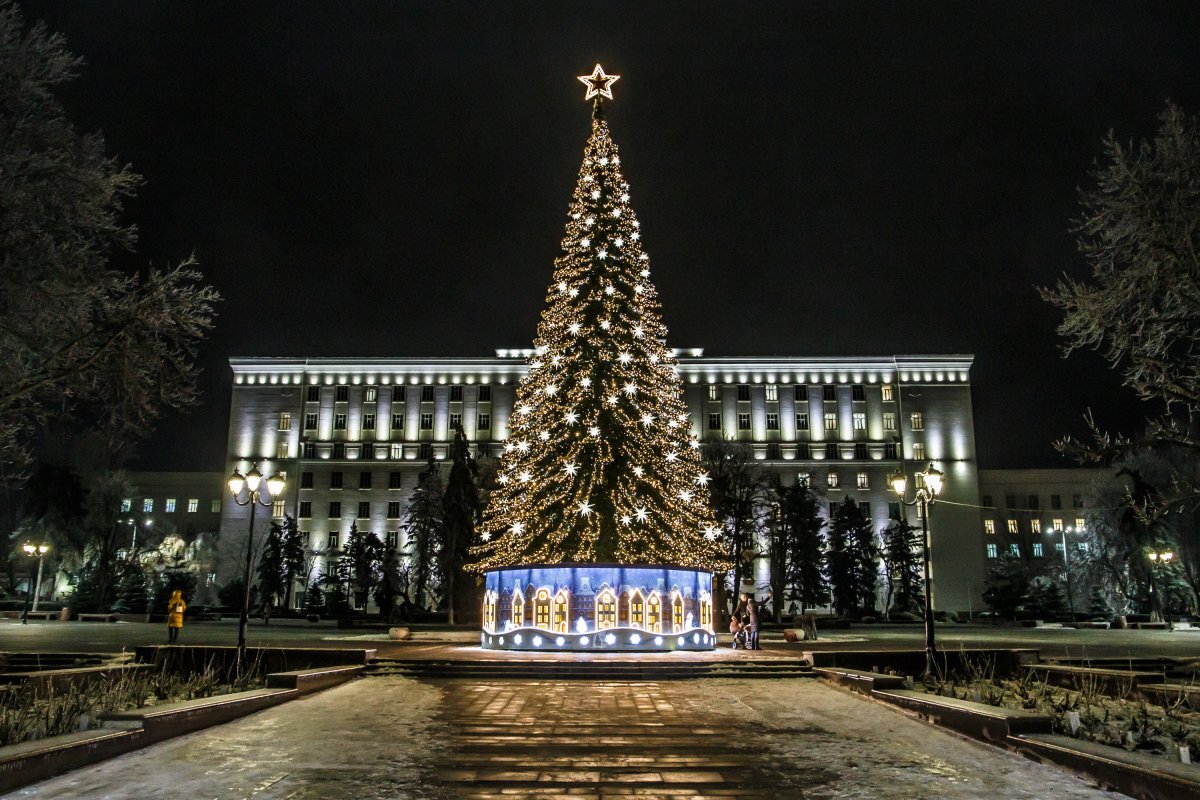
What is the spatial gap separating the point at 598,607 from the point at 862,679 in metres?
9.14

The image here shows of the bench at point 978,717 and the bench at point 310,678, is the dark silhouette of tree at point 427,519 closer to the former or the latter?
the bench at point 310,678

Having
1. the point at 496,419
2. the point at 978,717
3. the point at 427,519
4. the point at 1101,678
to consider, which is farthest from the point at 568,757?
the point at 496,419

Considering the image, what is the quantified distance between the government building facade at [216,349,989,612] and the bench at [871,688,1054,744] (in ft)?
228

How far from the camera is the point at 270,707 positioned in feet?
46.2

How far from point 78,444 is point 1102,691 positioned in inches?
2298

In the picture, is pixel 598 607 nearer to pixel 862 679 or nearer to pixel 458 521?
pixel 862 679

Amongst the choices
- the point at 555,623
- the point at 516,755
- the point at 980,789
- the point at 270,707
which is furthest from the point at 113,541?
the point at 980,789

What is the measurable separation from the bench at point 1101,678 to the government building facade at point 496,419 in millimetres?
64915

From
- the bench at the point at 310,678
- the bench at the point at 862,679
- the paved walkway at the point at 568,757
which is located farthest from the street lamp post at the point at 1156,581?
the bench at the point at 310,678

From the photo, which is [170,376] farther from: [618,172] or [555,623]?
[618,172]

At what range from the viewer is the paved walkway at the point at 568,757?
8195 mm

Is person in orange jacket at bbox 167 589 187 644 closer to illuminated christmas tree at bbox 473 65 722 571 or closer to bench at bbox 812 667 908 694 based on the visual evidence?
illuminated christmas tree at bbox 473 65 722 571

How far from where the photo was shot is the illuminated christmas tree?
82.8 ft

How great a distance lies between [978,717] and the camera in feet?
36.9
